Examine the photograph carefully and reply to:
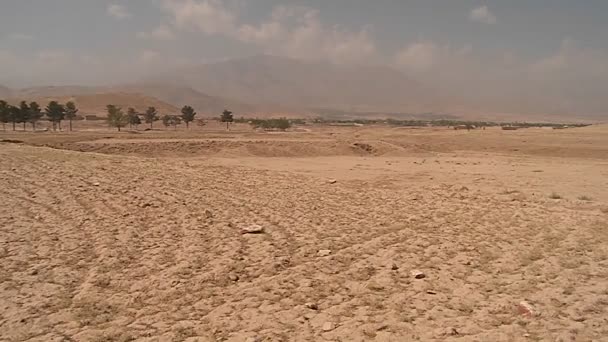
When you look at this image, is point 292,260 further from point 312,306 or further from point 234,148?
point 234,148

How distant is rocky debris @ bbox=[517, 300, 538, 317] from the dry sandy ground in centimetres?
3

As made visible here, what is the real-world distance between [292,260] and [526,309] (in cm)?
388

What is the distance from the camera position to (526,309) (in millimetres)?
6496

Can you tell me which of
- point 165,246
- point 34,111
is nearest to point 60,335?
point 165,246

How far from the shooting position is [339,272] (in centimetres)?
809

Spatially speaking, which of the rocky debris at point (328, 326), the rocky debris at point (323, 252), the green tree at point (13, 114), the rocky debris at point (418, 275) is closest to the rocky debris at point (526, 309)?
the rocky debris at point (418, 275)

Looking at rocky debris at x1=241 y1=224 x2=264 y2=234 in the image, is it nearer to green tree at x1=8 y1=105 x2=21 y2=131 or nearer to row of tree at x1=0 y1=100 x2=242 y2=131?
row of tree at x1=0 y1=100 x2=242 y2=131

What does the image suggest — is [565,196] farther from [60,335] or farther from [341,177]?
[60,335]

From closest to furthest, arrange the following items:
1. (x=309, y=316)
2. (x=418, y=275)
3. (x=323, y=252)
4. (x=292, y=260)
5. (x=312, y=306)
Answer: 1. (x=309, y=316)
2. (x=312, y=306)
3. (x=418, y=275)
4. (x=292, y=260)
5. (x=323, y=252)

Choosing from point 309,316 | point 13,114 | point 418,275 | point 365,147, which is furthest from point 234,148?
point 13,114

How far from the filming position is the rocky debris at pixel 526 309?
21.0 feet

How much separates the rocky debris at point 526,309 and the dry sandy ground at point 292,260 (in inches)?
1.1

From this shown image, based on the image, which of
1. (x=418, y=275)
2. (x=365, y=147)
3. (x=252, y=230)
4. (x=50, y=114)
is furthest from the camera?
(x=50, y=114)

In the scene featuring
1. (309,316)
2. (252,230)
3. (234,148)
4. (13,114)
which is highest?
(13,114)
